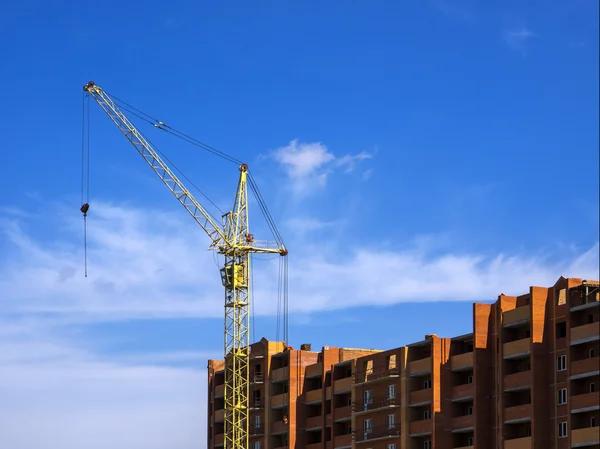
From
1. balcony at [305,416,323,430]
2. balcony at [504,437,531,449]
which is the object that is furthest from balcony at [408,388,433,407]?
balcony at [305,416,323,430]

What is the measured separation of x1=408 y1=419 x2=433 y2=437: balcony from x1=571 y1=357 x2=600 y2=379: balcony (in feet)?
62.4

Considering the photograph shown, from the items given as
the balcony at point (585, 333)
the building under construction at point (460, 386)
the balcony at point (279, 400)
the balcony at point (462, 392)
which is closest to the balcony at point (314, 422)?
the building under construction at point (460, 386)

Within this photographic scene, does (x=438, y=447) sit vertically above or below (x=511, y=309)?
below

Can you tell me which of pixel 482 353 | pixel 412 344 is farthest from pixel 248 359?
pixel 482 353

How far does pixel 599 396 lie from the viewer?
352 ft

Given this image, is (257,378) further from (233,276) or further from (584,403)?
(584,403)

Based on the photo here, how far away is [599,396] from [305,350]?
5114 centimetres

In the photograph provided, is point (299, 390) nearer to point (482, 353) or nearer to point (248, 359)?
point (248, 359)

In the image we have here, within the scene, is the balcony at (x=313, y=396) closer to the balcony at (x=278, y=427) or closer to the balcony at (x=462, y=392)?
the balcony at (x=278, y=427)

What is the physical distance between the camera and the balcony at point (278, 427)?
150m

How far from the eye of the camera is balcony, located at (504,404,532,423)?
→ 372ft

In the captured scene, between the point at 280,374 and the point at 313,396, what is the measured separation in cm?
554

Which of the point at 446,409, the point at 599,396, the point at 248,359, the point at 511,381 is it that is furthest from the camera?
the point at 248,359

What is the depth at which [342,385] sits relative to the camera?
467ft
